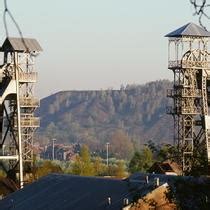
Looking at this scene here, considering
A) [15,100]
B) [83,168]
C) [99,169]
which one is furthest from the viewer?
[99,169]

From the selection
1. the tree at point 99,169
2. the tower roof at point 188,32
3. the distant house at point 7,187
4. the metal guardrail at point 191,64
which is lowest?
the tree at point 99,169

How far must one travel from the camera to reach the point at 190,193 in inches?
563

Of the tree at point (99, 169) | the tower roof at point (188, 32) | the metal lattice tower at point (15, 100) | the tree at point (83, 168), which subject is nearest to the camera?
the metal lattice tower at point (15, 100)

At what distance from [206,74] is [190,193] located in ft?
159

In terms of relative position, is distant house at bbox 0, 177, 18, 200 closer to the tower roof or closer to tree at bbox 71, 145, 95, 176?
the tower roof

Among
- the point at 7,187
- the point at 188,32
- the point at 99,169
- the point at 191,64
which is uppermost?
the point at 188,32

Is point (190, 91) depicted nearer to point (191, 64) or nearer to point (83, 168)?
point (191, 64)

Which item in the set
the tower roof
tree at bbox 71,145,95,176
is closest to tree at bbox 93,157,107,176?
tree at bbox 71,145,95,176

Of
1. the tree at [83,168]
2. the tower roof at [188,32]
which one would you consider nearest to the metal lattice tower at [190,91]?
the tower roof at [188,32]

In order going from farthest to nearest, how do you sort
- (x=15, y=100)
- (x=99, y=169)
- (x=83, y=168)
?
(x=99, y=169)
(x=83, y=168)
(x=15, y=100)

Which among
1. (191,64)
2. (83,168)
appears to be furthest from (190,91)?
(83,168)

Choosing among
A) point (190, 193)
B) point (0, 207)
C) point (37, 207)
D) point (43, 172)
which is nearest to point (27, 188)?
point (0, 207)

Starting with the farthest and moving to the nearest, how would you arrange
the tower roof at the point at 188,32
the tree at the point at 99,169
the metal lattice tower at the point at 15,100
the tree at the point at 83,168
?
the tree at the point at 99,169 → the tree at the point at 83,168 → the tower roof at the point at 188,32 → the metal lattice tower at the point at 15,100

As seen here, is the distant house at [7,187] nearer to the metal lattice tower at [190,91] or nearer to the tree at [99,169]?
the metal lattice tower at [190,91]
